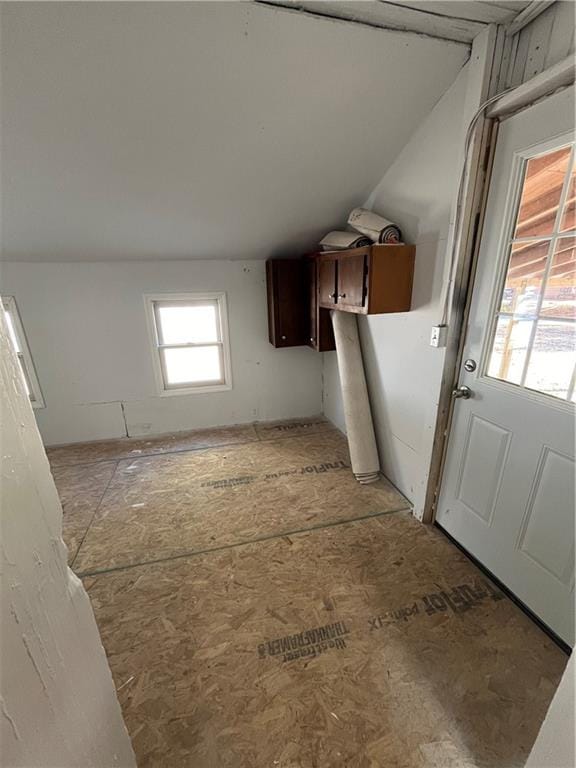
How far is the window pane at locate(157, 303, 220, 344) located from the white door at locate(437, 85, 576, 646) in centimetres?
250

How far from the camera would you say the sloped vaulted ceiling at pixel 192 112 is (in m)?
1.33

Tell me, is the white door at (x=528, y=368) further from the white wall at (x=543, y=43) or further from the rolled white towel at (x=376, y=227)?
the rolled white towel at (x=376, y=227)

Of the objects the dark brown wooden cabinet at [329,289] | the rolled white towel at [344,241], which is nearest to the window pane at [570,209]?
the dark brown wooden cabinet at [329,289]

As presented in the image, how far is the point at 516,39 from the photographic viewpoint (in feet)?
4.56

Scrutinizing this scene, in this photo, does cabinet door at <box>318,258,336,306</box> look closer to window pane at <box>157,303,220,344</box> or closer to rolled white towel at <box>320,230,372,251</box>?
rolled white towel at <box>320,230,372,251</box>

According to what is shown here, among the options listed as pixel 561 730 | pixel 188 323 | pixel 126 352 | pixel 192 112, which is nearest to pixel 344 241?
pixel 192 112

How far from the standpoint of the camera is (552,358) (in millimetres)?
1377

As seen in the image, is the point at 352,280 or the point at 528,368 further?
the point at 352,280

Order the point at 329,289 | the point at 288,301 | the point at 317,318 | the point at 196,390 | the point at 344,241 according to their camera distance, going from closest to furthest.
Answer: the point at 344,241 < the point at 329,289 < the point at 317,318 < the point at 288,301 < the point at 196,390

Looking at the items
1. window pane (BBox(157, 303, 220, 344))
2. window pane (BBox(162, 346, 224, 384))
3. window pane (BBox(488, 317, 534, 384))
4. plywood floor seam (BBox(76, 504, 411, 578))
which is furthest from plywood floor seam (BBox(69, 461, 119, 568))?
window pane (BBox(488, 317, 534, 384))

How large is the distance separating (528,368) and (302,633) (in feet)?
5.31

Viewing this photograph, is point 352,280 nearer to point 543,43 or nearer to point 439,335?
point 439,335

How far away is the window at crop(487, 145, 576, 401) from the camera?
4.20ft

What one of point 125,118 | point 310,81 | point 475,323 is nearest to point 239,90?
point 310,81
